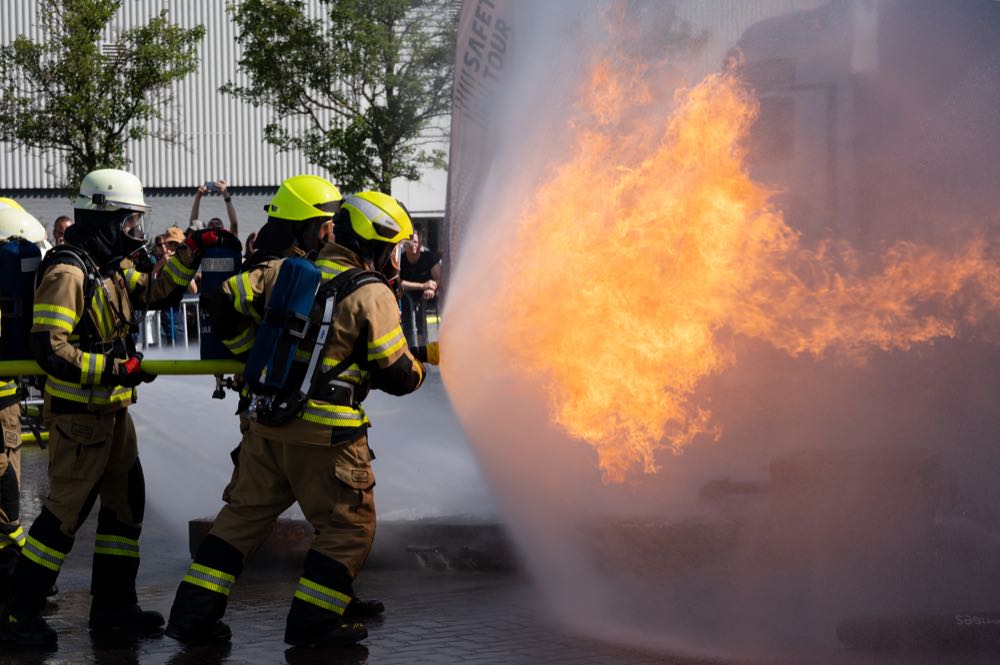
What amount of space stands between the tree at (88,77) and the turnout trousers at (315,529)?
71.0 feet

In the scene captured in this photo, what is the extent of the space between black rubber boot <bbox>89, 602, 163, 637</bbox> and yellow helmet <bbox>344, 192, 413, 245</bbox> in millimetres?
1877

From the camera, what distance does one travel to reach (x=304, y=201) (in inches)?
240

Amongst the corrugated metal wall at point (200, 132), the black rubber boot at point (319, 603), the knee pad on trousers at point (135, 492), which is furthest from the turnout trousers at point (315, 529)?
the corrugated metal wall at point (200, 132)

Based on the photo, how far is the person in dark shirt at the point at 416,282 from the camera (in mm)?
13070

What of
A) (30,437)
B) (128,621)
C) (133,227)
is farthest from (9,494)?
(30,437)

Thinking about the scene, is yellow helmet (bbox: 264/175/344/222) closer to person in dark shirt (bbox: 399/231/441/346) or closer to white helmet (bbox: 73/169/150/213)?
white helmet (bbox: 73/169/150/213)

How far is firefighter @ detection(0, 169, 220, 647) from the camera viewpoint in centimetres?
572

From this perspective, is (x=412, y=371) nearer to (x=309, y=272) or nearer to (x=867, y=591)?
(x=309, y=272)

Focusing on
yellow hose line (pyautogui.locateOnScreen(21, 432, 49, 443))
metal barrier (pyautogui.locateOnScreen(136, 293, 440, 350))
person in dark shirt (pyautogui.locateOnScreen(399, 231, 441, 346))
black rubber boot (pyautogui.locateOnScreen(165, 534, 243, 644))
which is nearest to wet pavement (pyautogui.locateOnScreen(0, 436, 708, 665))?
black rubber boot (pyautogui.locateOnScreen(165, 534, 243, 644))

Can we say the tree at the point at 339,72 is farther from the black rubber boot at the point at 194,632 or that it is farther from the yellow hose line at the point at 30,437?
the black rubber boot at the point at 194,632

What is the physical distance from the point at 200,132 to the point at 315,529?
28.7 metres

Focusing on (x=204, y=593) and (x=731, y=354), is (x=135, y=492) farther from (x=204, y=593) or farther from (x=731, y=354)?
(x=731, y=354)

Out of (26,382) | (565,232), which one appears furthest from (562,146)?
(26,382)

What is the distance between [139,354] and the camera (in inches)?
240
